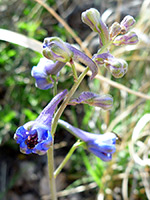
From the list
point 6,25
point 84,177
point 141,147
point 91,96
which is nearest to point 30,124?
point 91,96

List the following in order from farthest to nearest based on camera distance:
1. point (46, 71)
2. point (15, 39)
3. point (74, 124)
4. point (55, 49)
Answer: point (74, 124) < point (15, 39) < point (46, 71) < point (55, 49)

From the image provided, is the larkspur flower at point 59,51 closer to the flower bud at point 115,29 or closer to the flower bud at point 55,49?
the flower bud at point 55,49

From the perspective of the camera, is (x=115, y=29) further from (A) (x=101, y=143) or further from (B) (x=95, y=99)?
(A) (x=101, y=143)

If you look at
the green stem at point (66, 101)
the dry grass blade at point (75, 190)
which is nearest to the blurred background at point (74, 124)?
the dry grass blade at point (75, 190)

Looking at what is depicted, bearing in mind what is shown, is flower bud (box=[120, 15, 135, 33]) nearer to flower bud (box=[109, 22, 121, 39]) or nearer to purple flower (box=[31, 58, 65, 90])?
flower bud (box=[109, 22, 121, 39])

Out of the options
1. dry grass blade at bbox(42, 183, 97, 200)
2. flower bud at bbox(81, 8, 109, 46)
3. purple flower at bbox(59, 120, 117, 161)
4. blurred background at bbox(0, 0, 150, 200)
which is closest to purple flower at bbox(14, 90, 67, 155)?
purple flower at bbox(59, 120, 117, 161)

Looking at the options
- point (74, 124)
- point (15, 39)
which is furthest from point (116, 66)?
point (74, 124)

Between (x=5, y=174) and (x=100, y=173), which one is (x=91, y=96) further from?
(x=5, y=174)
